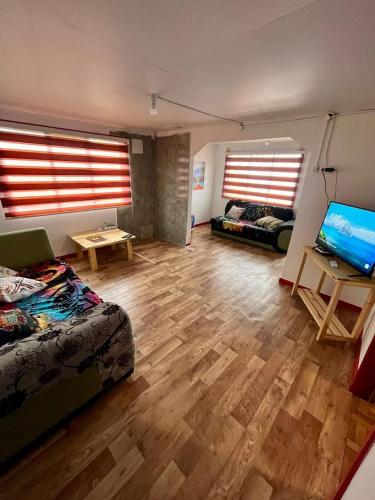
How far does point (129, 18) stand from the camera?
38.0 inches

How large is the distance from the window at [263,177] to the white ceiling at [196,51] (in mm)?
2371

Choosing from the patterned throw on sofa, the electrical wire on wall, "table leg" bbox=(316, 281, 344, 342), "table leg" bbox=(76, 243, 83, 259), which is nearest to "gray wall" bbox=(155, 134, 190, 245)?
"table leg" bbox=(76, 243, 83, 259)

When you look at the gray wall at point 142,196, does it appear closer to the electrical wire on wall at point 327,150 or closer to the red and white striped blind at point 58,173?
the red and white striped blind at point 58,173

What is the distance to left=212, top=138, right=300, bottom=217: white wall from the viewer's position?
14.3ft

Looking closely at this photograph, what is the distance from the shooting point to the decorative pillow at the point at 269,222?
14.2 feet

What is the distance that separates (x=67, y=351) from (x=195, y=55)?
1.91 m

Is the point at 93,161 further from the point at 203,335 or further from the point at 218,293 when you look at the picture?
the point at 203,335

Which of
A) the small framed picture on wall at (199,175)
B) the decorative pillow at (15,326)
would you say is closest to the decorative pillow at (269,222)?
the small framed picture on wall at (199,175)

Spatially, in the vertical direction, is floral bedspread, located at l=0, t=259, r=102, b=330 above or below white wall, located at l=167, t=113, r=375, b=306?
below

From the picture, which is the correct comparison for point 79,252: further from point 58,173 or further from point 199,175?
point 199,175

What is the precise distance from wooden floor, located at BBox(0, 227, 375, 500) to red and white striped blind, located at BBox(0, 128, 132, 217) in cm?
230

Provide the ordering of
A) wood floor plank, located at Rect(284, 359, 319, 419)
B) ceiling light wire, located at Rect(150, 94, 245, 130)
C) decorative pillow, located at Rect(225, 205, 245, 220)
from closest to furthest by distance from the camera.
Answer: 1. wood floor plank, located at Rect(284, 359, 319, 419)
2. ceiling light wire, located at Rect(150, 94, 245, 130)
3. decorative pillow, located at Rect(225, 205, 245, 220)

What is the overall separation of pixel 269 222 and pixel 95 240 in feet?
11.6

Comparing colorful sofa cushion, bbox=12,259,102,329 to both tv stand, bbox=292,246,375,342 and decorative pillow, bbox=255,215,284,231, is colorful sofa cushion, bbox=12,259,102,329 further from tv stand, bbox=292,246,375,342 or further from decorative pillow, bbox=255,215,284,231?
decorative pillow, bbox=255,215,284,231
